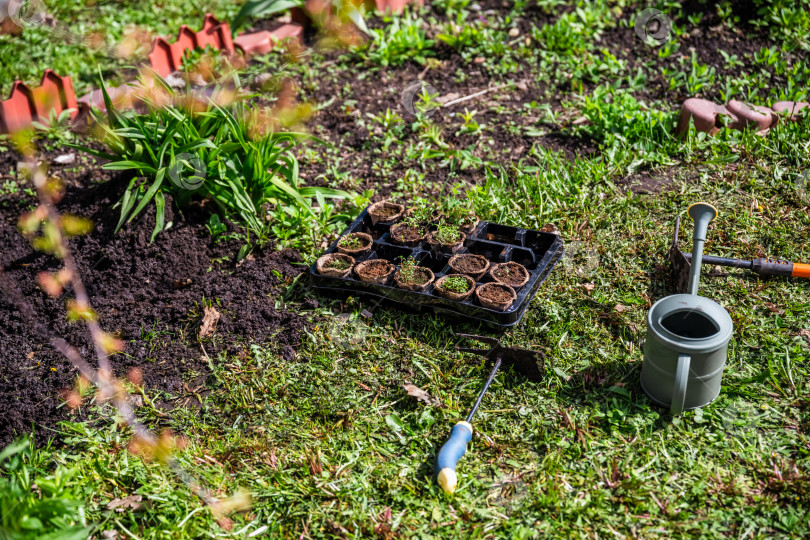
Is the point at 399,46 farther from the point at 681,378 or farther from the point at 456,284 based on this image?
the point at 681,378

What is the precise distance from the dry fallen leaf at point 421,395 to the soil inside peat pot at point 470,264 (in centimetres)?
61

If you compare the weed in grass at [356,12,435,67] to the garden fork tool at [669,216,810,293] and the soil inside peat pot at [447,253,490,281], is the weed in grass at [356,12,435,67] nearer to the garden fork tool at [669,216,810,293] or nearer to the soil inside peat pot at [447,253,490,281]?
the soil inside peat pot at [447,253,490,281]

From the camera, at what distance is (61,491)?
2186 millimetres

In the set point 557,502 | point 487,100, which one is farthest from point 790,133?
point 557,502

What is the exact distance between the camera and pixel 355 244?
323 centimetres

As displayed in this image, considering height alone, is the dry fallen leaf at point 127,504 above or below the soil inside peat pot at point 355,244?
below

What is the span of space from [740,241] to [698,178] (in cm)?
54

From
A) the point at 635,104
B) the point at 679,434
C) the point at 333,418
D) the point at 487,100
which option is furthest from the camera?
the point at 487,100

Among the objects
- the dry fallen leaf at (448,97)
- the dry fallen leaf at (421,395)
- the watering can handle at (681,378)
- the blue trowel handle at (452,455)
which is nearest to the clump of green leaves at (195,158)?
the dry fallen leaf at (421,395)

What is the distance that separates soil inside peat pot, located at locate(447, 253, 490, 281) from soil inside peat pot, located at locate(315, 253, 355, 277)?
45cm

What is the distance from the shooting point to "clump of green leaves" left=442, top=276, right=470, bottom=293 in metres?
2.91

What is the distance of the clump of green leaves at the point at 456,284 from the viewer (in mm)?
2914

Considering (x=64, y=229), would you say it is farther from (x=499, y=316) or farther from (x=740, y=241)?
(x=740, y=241)

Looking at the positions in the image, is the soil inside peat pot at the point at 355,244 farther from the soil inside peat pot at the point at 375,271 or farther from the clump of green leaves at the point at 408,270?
the clump of green leaves at the point at 408,270
